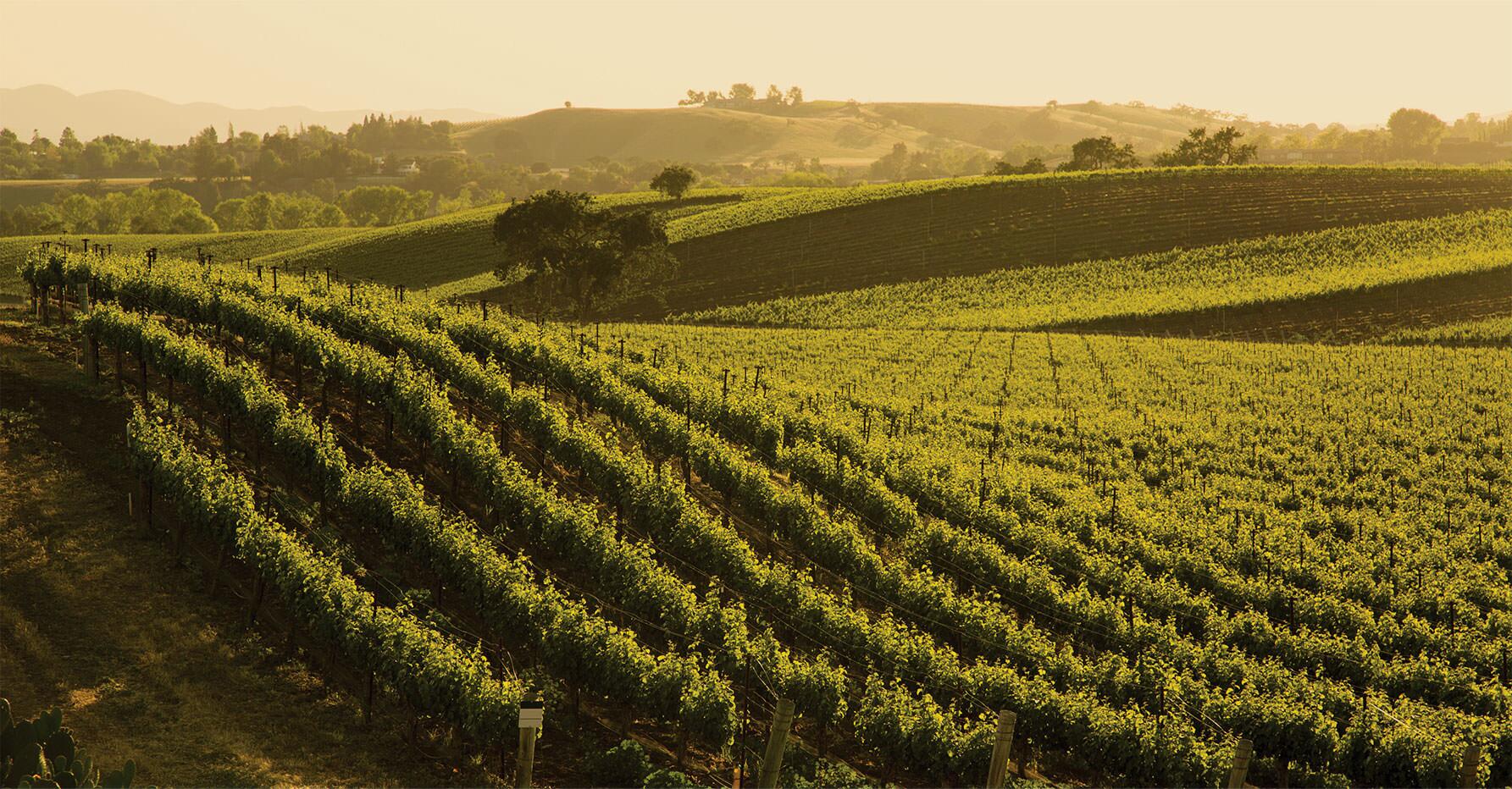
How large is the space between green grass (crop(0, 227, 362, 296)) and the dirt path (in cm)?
6658

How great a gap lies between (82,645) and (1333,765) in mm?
21659

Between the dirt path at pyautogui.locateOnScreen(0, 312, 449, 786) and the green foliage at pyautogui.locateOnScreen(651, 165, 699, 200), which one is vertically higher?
the green foliage at pyautogui.locateOnScreen(651, 165, 699, 200)

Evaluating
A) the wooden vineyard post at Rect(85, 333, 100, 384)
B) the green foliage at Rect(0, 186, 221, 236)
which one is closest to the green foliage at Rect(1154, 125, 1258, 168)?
the green foliage at Rect(0, 186, 221, 236)

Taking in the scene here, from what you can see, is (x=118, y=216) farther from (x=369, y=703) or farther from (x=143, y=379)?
(x=369, y=703)

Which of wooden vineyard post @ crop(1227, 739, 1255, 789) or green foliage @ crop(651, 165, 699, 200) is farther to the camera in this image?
green foliage @ crop(651, 165, 699, 200)

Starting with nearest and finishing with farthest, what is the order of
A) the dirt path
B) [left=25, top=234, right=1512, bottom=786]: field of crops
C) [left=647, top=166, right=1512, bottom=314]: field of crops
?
the dirt path < [left=25, top=234, right=1512, bottom=786]: field of crops < [left=647, top=166, right=1512, bottom=314]: field of crops

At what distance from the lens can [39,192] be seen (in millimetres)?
197000

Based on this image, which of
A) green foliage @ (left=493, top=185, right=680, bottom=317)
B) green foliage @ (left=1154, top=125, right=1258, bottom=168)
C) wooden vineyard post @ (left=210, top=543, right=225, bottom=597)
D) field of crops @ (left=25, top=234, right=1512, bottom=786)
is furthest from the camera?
green foliage @ (left=1154, top=125, right=1258, bottom=168)

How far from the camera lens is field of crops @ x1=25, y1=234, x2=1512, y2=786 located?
68.7 ft

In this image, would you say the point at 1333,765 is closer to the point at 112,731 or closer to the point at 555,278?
the point at 112,731

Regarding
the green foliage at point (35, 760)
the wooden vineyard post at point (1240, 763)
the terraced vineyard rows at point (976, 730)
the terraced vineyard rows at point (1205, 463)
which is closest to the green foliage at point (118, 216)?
the terraced vineyard rows at point (1205, 463)

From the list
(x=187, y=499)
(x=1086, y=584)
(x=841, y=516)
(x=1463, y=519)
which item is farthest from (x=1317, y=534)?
(x=187, y=499)

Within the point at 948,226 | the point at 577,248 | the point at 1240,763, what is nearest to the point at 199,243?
the point at 577,248

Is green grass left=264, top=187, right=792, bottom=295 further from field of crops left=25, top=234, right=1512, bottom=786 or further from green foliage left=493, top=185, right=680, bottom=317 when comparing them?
field of crops left=25, top=234, right=1512, bottom=786
